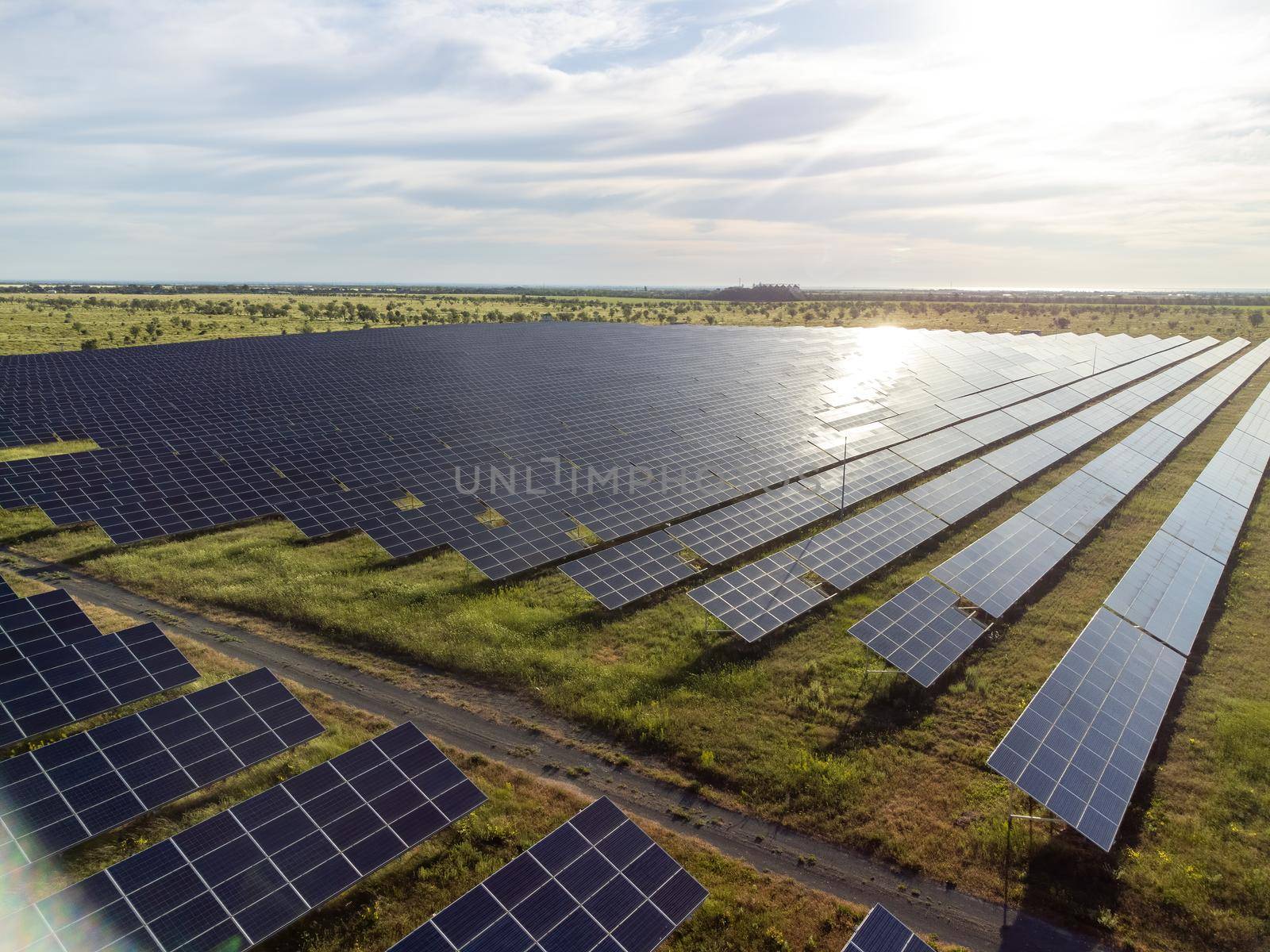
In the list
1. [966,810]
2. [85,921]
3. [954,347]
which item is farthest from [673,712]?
[954,347]

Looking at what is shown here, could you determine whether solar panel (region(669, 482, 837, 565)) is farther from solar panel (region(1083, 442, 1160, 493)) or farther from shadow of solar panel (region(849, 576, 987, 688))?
solar panel (region(1083, 442, 1160, 493))

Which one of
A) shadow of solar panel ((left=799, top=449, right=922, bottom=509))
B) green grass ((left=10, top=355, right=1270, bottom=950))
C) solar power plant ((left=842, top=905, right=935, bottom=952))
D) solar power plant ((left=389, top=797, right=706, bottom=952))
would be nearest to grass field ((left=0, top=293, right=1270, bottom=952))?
green grass ((left=10, top=355, right=1270, bottom=950))

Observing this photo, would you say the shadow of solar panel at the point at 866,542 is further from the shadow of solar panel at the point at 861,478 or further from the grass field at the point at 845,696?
the shadow of solar panel at the point at 861,478

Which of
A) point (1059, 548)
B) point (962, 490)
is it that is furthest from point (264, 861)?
point (962, 490)

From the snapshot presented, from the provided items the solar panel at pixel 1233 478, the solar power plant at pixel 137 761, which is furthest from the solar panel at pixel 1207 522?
the solar power plant at pixel 137 761

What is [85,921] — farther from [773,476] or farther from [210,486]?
[773,476]

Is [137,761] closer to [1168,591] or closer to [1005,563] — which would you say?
[1005,563]
